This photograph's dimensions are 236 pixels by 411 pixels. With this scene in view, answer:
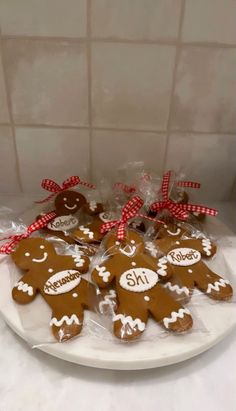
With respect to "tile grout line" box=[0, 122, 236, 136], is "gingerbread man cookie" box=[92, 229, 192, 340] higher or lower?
lower

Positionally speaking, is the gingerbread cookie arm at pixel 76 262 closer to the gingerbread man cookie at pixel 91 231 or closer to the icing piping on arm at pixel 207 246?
the gingerbread man cookie at pixel 91 231

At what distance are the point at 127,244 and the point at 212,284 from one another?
12cm

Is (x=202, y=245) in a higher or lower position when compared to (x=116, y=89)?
lower

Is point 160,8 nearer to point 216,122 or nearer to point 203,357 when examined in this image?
point 216,122

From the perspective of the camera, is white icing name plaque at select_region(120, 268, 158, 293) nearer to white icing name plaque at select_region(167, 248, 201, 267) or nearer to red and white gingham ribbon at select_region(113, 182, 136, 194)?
white icing name plaque at select_region(167, 248, 201, 267)

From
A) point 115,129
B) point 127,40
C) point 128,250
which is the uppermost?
point 127,40

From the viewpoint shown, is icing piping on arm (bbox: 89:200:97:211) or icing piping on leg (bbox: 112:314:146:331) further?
icing piping on arm (bbox: 89:200:97:211)

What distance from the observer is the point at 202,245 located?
1.77 feet

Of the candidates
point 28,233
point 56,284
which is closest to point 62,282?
point 56,284

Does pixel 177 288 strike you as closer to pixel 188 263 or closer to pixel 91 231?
pixel 188 263

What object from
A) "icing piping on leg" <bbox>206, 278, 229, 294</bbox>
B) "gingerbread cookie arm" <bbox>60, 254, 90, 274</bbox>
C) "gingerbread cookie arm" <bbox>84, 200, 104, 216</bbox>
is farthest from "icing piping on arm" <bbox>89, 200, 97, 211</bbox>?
"icing piping on leg" <bbox>206, 278, 229, 294</bbox>

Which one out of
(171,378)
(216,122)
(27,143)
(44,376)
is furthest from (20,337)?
(216,122)

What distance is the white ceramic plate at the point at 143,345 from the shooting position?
1.39ft

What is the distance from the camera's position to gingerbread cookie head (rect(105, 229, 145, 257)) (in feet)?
1.67
